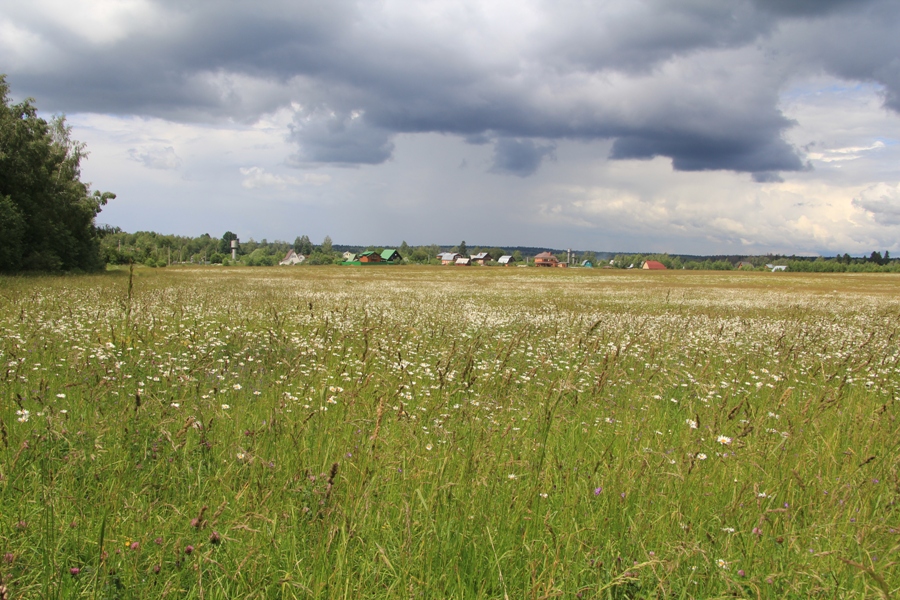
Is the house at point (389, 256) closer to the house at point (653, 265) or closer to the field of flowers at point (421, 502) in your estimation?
the house at point (653, 265)

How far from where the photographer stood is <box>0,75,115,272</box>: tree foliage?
112 feet

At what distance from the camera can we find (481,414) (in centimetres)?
516

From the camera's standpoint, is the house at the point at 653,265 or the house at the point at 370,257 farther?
the house at the point at 653,265

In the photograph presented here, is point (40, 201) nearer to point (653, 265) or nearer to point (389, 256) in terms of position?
point (389, 256)

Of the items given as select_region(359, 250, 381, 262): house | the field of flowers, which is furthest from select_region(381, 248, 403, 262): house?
the field of flowers

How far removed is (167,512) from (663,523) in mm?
3327

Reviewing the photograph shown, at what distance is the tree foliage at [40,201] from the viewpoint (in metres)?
34.0

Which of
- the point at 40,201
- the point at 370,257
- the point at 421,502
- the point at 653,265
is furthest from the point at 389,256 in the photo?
the point at 421,502

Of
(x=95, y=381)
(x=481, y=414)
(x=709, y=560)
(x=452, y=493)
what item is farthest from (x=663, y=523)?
(x=95, y=381)

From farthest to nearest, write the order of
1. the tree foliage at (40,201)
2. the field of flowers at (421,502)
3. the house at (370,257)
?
the house at (370,257) → the tree foliage at (40,201) → the field of flowers at (421,502)

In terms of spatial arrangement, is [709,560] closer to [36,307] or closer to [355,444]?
[355,444]

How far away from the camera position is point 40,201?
38719 millimetres

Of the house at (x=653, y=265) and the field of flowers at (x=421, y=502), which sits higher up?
the house at (x=653, y=265)

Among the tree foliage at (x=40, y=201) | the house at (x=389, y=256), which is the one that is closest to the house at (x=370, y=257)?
the house at (x=389, y=256)
